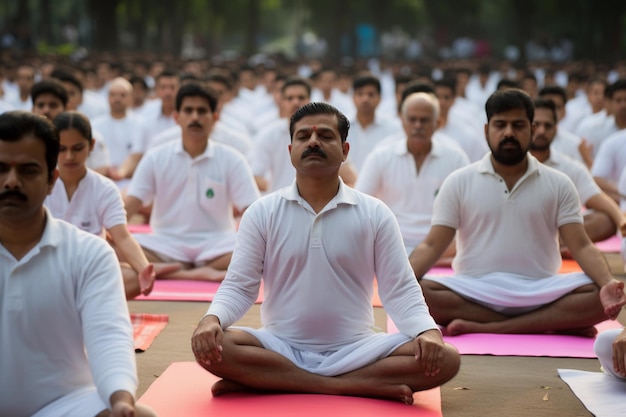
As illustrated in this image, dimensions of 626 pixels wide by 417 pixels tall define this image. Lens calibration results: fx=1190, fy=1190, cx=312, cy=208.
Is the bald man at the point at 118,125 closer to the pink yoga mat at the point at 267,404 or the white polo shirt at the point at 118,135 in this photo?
the white polo shirt at the point at 118,135

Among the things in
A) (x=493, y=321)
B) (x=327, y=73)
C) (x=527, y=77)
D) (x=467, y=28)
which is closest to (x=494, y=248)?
(x=493, y=321)

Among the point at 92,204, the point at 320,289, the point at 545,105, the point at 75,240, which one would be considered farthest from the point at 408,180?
the point at 75,240

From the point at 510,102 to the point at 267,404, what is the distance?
2.67 m

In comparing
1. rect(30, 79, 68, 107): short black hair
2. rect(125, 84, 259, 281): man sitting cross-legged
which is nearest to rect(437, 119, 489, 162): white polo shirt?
rect(125, 84, 259, 281): man sitting cross-legged

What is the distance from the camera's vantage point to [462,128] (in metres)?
12.5

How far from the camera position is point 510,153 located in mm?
7180

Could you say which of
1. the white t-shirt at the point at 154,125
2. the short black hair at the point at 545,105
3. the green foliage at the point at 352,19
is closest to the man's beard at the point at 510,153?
the short black hair at the point at 545,105

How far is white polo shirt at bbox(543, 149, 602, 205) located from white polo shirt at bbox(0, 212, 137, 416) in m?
5.01

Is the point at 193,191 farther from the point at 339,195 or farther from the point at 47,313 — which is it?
the point at 47,313

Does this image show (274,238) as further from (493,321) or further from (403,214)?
(403,214)

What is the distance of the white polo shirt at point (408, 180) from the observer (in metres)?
9.54

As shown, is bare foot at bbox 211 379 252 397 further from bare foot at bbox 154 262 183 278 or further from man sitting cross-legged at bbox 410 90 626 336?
bare foot at bbox 154 262 183 278

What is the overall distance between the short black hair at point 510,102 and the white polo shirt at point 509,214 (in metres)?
0.33

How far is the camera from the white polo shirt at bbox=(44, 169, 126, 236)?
741 centimetres
